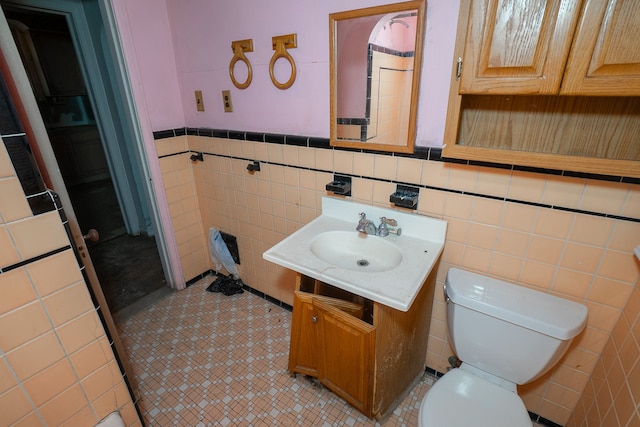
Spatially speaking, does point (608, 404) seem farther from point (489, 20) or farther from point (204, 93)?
point (204, 93)

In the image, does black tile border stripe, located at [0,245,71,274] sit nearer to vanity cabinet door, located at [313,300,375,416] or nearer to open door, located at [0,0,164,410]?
open door, located at [0,0,164,410]

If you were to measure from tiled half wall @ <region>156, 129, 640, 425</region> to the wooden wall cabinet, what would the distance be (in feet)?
0.45

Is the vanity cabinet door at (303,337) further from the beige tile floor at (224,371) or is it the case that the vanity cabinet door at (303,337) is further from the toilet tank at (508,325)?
the toilet tank at (508,325)

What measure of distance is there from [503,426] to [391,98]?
1.35m

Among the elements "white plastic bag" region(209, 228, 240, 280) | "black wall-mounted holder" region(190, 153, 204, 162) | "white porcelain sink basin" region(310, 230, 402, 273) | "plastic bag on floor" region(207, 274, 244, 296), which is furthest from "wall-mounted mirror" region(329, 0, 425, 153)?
"plastic bag on floor" region(207, 274, 244, 296)

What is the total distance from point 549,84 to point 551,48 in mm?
95

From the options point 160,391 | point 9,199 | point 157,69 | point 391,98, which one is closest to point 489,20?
point 391,98

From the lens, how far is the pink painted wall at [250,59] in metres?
1.21

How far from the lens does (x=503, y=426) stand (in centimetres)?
105

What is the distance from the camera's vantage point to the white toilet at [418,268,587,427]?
42.3 inches

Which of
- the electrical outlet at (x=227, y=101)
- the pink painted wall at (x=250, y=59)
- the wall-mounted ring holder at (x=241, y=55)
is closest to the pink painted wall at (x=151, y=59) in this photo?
the pink painted wall at (x=250, y=59)

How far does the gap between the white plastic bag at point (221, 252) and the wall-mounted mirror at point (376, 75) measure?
133 centimetres

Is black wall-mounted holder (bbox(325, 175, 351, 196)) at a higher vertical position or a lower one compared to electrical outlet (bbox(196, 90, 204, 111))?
lower

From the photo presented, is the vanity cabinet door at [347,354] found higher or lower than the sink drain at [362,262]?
lower
